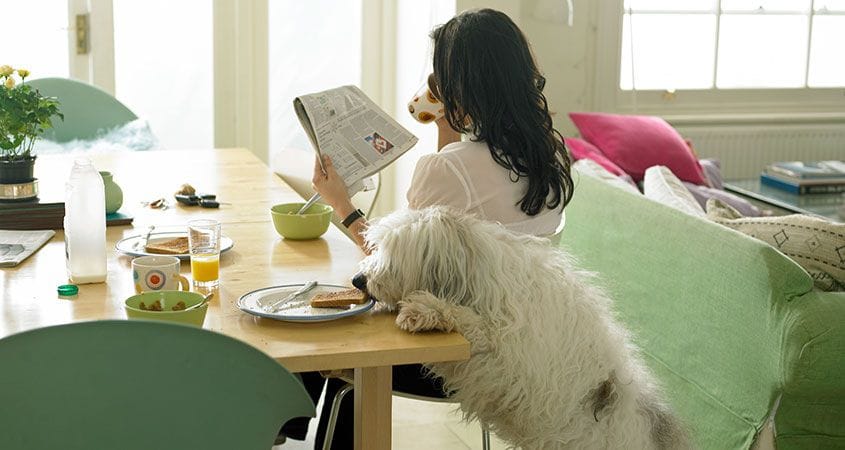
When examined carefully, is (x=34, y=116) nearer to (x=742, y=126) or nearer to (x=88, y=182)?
(x=88, y=182)

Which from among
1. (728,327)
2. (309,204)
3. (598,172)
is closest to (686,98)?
(598,172)

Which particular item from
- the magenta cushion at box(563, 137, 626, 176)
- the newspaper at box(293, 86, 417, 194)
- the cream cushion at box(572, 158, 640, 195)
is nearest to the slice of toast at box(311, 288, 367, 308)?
the newspaper at box(293, 86, 417, 194)

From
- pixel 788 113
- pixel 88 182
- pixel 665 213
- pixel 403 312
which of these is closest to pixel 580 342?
pixel 403 312

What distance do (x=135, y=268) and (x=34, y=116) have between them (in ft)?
1.85

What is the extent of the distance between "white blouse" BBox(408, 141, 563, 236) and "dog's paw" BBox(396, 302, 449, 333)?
13.7 inches

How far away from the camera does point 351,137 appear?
2283 mm

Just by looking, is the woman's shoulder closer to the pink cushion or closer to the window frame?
the pink cushion

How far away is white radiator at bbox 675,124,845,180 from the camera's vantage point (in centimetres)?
471

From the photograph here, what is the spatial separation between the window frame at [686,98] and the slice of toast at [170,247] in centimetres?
270

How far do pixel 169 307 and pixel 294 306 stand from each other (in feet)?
0.71

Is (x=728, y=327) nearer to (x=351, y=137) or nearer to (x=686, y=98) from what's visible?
(x=351, y=137)

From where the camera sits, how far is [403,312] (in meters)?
1.76

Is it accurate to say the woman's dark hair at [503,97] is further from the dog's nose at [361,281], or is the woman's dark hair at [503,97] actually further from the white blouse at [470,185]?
the dog's nose at [361,281]

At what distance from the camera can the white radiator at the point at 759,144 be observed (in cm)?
471
